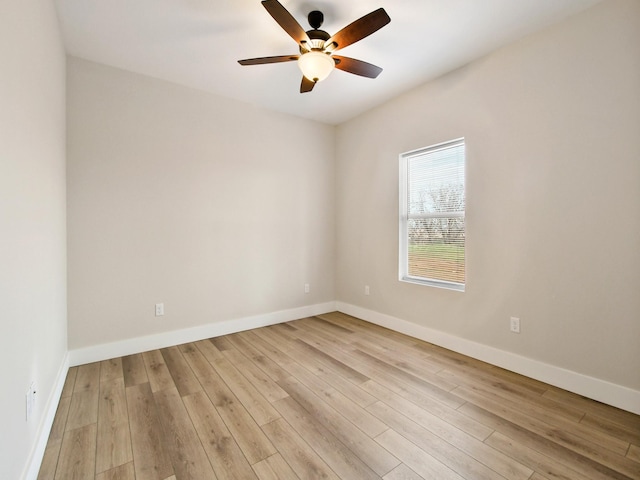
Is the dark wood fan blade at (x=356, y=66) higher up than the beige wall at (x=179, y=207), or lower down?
higher up

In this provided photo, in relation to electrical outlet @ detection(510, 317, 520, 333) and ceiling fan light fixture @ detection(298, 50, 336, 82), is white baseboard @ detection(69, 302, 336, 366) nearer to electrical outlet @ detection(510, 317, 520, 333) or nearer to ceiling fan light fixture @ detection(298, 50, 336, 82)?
electrical outlet @ detection(510, 317, 520, 333)

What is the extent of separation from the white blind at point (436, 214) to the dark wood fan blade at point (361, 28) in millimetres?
1495

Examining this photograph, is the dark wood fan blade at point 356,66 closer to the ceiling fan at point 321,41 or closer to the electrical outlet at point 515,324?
the ceiling fan at point 321,41

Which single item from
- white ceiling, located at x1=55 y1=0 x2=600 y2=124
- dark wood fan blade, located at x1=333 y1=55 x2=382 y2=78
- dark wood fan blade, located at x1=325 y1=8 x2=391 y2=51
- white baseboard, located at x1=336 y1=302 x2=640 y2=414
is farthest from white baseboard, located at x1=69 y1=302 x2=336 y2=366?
dark wood fan blade, located at x1=325 y1=8 x2=391 y2=51

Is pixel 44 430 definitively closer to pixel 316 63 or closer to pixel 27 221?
pixel 27 221

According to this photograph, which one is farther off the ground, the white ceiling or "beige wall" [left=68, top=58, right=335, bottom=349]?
the white ceiling

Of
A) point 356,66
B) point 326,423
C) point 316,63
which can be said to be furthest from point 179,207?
point 326,423

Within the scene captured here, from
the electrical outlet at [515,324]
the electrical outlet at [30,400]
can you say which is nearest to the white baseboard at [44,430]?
the electrical outlet at [30,400]

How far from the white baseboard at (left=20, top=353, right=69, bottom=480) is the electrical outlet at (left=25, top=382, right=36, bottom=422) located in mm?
186

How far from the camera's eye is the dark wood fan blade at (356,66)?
222 cm

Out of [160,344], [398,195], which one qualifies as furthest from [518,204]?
[160,344]

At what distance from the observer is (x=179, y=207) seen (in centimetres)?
312

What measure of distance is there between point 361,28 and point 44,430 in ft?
9.78

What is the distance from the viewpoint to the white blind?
2936 mm
